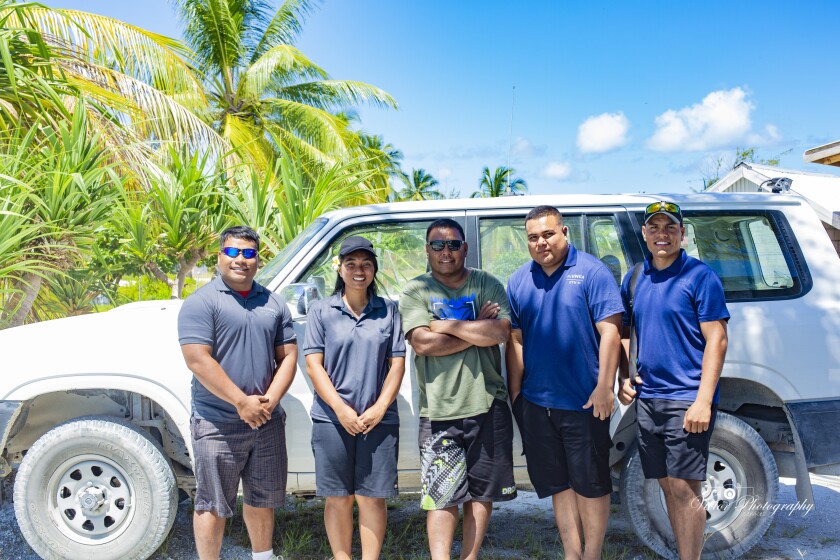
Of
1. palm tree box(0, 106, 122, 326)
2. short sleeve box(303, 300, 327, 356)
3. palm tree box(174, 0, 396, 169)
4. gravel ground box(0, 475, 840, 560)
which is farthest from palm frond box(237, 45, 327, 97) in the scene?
short sleeve box(303, 300, 327, 356)

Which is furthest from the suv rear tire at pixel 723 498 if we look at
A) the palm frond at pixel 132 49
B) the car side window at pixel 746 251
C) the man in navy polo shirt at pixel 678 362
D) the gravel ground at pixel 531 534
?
the palm frond at pixel 132 49

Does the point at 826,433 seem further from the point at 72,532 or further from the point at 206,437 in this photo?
the point at 72,532

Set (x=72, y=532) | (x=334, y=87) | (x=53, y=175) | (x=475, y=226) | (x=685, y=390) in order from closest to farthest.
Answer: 1. (x=685, y=390)
2. (x=72, y=532)
3. (x=475, y=226)
4. (x=53, y=175)
5. (x=334, y=87)

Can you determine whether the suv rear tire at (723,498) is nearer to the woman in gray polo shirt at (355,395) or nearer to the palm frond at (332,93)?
the woman in gray polo shirt at (355,395)

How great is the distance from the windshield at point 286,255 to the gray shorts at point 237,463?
77cm

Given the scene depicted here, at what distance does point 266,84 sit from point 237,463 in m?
18.7

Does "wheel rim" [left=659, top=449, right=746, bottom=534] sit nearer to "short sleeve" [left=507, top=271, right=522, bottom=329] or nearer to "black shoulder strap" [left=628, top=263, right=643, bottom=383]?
"black shoulder strap" [left=628, top=263, right=643, bottom=383]

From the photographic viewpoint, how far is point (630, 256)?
13.1 feet

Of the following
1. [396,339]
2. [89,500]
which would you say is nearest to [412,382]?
[396,339]

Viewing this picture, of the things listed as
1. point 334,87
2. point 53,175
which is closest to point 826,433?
point 53,175

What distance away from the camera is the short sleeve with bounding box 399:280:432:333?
3408 mm

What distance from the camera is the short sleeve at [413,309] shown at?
11.2 ft

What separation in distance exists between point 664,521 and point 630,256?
1.48 meters

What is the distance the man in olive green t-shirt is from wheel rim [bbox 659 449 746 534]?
1113 millimetres
